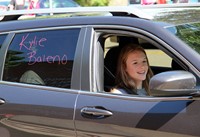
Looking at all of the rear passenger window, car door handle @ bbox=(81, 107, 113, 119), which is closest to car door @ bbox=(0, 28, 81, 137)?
the rear passenger window

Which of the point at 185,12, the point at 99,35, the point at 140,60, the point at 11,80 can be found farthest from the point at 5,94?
the point at 185,12

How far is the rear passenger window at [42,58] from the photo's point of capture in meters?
3.09

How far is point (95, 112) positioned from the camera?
2.80 metres

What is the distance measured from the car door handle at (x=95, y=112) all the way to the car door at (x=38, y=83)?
0.10 meters

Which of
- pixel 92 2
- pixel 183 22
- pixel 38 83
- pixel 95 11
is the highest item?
pixel 92 2

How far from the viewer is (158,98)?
105 inches

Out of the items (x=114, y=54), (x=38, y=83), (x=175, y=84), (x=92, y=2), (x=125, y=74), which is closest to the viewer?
(x=175, y=84)

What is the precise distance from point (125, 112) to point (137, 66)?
0.67 m

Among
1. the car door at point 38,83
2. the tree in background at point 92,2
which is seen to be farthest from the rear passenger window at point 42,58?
the tree in background at point 92,2

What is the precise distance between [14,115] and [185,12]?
4.99ft

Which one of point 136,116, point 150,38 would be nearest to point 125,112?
point 136,116

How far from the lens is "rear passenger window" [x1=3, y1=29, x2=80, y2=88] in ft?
10.1

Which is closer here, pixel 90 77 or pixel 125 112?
pixel 125 112

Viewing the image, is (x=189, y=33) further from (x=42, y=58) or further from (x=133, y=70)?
(x=42, y=58)
